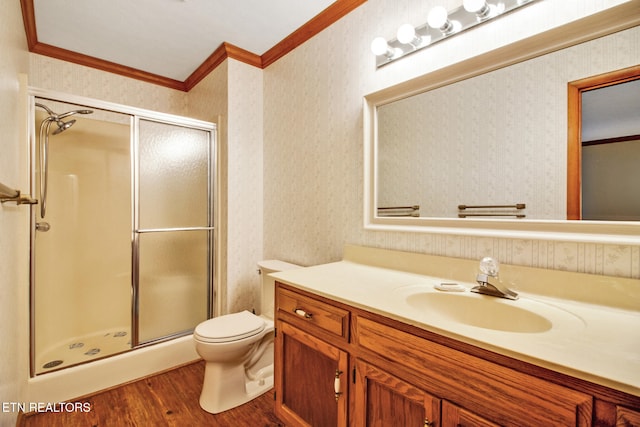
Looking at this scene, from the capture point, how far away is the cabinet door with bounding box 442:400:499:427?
2.35ft

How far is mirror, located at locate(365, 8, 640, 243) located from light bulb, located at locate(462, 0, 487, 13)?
0.60 feet

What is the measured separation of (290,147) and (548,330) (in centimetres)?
182

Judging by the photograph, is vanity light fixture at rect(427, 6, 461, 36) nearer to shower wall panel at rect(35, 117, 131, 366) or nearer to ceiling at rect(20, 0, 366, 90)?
ceiling at rect(20, 0, 366, 90)

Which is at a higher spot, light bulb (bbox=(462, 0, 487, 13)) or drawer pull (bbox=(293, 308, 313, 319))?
light bulb (bbox=(462, 0, 487, 13))

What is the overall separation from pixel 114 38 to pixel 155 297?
1972 mm

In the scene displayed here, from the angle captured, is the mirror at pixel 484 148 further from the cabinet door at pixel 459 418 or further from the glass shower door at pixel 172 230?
the glass shower door at pixel 172 230

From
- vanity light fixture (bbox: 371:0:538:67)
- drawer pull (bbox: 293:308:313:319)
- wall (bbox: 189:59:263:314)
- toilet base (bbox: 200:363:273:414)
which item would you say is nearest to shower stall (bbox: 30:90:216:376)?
wall (bbox: 189:59:263:314)

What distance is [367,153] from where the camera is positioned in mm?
1646

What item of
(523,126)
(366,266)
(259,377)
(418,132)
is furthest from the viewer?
(259,377)

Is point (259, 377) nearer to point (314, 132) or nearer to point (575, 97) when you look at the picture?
point (314, 132)

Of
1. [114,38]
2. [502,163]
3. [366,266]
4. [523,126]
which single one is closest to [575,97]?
[523,126]

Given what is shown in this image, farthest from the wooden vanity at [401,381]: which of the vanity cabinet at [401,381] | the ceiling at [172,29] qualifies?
the ceiling at [172,29]

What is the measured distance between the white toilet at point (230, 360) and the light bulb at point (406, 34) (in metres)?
1.72

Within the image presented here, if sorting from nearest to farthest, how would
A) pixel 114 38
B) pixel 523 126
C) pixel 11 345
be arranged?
pixel 523 126 < pixel 11 345 < pixel 114 38
